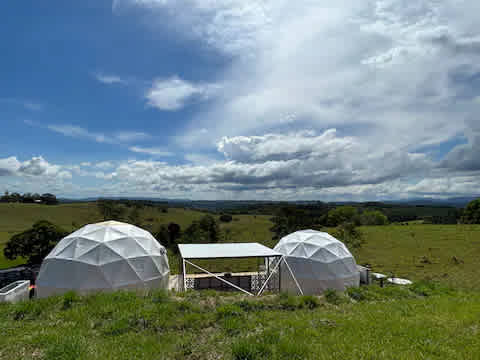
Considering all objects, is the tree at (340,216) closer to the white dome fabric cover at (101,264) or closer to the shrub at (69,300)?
the white dome fabric cover at (101,264)

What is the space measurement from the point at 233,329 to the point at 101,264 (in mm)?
10634

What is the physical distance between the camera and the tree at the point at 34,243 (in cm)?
2461

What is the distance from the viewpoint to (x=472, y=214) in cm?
7056

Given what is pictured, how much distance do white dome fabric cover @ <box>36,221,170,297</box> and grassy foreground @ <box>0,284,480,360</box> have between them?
6.13 metres

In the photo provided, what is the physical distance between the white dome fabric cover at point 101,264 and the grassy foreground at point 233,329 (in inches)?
241

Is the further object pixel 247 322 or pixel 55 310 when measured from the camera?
pixel 55 310

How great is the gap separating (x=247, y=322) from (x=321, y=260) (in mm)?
12462

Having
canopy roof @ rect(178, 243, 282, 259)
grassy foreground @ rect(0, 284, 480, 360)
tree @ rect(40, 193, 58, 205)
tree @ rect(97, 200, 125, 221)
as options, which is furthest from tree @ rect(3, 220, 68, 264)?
tree @ rect(40, 193, 58, 205)

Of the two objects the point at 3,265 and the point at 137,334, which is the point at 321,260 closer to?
the point at 137,334

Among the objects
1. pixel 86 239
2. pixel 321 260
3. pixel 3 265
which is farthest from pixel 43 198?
pixel 321 260

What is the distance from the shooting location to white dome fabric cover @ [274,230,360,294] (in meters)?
16.9

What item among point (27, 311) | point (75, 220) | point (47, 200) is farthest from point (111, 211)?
point (47, 200)

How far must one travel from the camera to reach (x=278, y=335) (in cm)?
522

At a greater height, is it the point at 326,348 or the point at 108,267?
the point at 326,348
